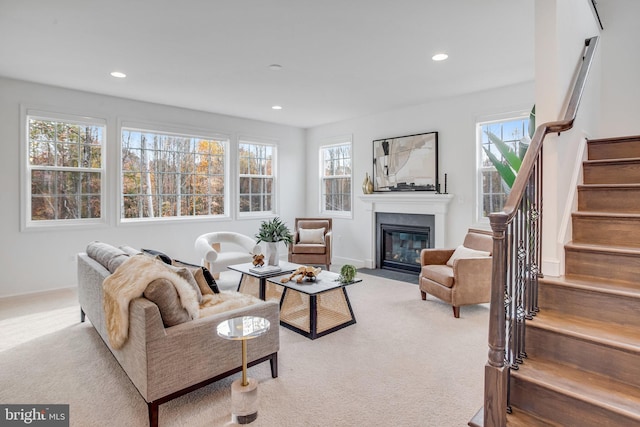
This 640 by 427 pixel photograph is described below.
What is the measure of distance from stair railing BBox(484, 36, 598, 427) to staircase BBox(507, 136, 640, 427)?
81mm

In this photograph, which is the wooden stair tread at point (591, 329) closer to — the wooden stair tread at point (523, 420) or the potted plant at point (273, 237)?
the wooden stair tread at point (523, 420)

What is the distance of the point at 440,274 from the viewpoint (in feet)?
12.7

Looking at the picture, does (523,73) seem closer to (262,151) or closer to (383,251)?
(383,251)

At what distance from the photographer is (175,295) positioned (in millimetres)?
2078

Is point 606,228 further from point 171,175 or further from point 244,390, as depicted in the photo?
point 171,175

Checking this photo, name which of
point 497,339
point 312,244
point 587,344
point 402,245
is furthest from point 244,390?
point 402,245

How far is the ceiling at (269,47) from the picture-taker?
2697mm

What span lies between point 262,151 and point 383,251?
304 cm

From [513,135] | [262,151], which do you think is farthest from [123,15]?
[513,135]

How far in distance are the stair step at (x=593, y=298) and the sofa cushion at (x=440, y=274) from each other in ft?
5.61

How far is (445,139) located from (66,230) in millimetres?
5489

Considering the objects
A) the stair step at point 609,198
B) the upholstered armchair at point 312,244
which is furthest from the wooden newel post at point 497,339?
the upholstered armchair at point 312,244

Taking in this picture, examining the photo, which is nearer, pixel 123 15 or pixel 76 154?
pixel 123 15

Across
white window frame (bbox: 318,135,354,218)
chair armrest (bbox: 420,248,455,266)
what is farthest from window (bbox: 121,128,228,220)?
chair armrest (bbox: 420,248,455,266)
